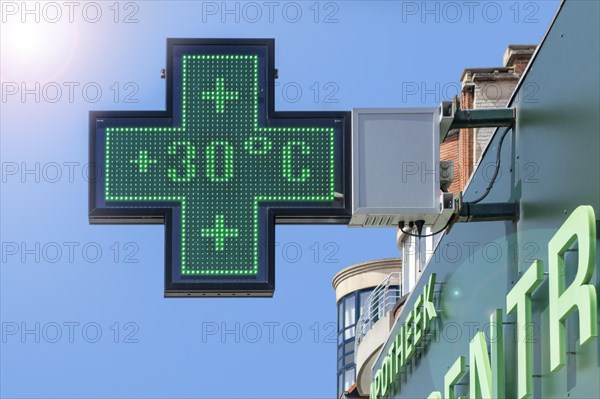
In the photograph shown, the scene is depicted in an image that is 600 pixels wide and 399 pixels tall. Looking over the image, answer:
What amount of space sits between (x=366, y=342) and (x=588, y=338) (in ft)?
73.1

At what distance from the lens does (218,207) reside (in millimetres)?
10289

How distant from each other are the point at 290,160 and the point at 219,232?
2.23ft

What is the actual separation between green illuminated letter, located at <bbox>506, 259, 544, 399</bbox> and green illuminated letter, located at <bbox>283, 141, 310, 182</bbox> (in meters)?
1.60

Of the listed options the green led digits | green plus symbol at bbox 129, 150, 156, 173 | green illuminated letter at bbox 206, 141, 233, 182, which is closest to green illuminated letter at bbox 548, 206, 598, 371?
the green led digits

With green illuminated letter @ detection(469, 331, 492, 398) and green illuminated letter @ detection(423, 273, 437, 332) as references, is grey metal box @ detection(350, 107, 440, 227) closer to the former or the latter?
green illuminated letter @ detection(469, 331, 492, 398)

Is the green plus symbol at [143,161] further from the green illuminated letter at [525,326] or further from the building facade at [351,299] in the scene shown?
the building facade at [351,299]

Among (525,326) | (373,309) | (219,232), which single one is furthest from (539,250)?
(373,309)

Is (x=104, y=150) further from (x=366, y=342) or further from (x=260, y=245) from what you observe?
(x=366, y=342)

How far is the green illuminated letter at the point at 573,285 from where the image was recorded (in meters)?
8.37

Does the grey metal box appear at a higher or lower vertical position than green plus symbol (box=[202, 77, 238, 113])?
lower

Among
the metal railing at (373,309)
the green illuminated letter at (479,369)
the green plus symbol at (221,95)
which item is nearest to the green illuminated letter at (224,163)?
the green plus symbol at (221,95)

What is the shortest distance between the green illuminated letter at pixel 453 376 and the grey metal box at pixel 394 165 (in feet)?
7.10

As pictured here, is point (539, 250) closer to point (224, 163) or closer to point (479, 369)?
point (479, 369)

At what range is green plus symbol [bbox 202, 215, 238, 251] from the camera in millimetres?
10211
